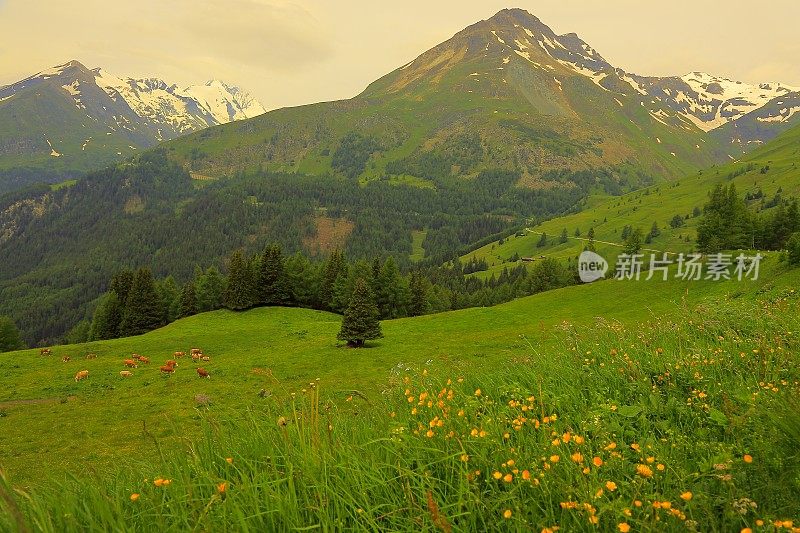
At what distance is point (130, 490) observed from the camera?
4.23m

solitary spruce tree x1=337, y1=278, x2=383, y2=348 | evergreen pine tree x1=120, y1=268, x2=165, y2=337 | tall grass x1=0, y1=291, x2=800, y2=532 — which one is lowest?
evergreen pine tree x1=120, y1=268, x2=165, y2=337

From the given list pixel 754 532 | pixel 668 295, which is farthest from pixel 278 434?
pixel 668 295

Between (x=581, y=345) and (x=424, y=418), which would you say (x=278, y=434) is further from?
(x=581, y=345)

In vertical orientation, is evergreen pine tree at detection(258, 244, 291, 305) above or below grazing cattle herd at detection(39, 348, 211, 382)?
above

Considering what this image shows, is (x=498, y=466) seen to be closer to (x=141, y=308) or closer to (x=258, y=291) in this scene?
(x=258, y=291)

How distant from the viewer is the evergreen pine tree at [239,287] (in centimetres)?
7269

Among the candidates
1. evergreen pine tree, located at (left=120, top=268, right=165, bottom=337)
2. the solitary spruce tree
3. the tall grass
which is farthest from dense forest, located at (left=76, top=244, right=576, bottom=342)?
the tall grass

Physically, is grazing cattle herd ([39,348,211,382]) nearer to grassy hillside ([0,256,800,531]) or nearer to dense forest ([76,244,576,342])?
grassy hillside ([0,256,800,531])

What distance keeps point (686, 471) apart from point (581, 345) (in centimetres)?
509

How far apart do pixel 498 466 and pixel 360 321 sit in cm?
3939

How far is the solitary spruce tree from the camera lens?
43125 millimetres

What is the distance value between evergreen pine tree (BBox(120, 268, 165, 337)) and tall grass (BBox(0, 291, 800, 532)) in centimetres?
8004

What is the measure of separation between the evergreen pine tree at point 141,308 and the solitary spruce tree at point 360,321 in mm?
48176

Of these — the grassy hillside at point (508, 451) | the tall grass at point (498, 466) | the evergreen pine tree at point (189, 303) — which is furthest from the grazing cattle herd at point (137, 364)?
the evergreen pine tree at point (189, 303)
